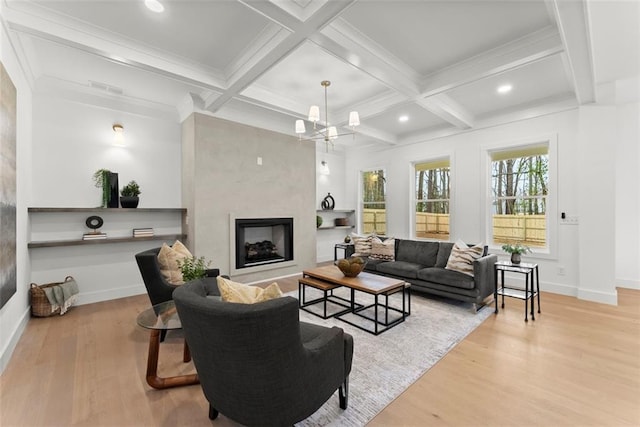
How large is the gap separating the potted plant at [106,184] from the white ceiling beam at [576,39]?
17.1 feet

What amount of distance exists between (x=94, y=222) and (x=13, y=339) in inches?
67.0

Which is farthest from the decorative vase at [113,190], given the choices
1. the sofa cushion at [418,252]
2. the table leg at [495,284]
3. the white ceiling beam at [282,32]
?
the table leg at [495,284]

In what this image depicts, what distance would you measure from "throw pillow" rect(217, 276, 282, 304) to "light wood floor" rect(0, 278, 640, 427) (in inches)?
32.0

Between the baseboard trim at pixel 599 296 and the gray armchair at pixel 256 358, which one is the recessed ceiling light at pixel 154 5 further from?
the baseboard trim at pixel 599 296

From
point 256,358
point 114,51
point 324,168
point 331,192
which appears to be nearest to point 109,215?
point 114,51

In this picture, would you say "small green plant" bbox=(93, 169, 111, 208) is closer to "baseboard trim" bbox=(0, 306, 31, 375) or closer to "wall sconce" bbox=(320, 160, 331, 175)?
"baseboard trim" bbox=(0, 306, 31, 375)

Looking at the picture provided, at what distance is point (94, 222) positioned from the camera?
153 inches

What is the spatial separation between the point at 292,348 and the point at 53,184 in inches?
167

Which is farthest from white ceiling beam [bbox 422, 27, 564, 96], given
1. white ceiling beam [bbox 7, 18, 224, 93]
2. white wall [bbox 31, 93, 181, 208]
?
white wall [bbox 31, 93, 181, 208]

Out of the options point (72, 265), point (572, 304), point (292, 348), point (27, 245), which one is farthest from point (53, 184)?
point (572, 304)

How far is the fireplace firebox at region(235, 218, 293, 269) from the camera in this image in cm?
479

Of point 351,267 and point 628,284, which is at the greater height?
point 351,267

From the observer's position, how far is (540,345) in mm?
2629

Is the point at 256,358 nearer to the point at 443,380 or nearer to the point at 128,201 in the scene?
the point at 443,380
